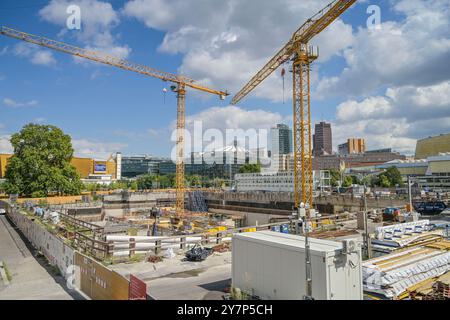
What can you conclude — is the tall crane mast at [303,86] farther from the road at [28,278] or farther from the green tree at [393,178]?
the green tree at [393,178]

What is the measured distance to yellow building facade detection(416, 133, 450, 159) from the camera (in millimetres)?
140800

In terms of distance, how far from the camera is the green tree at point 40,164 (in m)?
59.4

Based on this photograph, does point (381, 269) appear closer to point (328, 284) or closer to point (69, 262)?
point (328, 284)

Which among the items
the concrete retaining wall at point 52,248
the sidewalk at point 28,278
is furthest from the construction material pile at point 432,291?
the concrete retaining wall at point 52,248

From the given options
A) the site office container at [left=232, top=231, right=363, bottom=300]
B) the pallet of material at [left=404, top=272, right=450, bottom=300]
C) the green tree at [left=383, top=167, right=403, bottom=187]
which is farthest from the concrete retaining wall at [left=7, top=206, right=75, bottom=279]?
the green tree at [left=383, top=167, right=403, bottom=187]

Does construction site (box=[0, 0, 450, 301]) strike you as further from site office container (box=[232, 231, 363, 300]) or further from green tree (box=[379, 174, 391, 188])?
green tree (box=[379, 174, 391, 188])

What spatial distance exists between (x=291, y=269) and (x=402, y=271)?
14.9 ft

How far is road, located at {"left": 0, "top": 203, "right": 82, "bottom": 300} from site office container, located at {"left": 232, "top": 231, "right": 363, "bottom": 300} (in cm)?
609

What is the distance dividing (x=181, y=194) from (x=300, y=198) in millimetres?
26103

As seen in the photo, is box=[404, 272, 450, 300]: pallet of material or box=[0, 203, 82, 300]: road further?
box=[0, 203, 82, 300]: road

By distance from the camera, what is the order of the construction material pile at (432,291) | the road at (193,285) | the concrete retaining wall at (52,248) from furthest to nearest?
the concrete retaining wall at (52,248)
the road at (193,285)
the construction material pile at (432,291)

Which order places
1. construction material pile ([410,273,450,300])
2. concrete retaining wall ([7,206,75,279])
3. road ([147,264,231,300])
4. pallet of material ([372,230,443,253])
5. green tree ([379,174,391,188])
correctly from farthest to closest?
green tree ([379,174,391,188]), pallet of material ([372,230,443,253]), concrete retaining wall ([7,206,75,279]), road ([147,264,231,300]), construction material pile ([410,273,450,300])

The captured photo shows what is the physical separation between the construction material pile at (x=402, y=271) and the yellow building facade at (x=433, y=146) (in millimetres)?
146216
